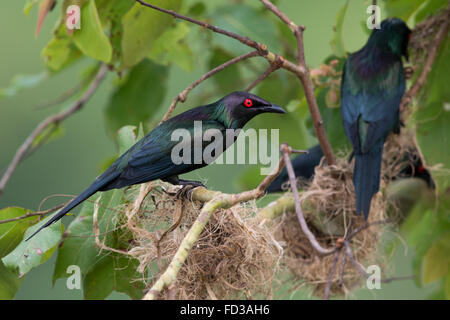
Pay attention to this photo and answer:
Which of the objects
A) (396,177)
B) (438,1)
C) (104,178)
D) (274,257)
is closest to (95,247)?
(104,178)

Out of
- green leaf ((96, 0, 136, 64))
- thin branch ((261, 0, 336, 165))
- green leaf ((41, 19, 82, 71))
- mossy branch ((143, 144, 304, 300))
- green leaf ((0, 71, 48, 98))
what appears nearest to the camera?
mossy branch ((143, 144, 304, 300))

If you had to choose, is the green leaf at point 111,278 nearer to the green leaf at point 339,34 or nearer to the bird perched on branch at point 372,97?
the bird perched on branch at point 372,97

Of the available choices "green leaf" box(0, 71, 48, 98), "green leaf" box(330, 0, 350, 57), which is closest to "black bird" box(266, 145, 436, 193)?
"green leaf" box(330, 0, 350, 57)

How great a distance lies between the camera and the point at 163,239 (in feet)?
6.29

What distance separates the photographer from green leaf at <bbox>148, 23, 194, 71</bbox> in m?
2.64

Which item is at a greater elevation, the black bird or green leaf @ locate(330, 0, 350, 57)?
green leaf @ locate(330, 0, 350, 57)

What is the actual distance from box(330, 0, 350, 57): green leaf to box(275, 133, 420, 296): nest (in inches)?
19.2

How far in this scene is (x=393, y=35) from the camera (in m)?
2.88

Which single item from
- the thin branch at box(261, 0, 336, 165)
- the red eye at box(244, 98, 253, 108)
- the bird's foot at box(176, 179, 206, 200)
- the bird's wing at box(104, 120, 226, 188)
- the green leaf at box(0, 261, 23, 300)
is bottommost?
the green leaf at box(0, 261, 23, 300)

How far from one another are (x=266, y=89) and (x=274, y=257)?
3.96 ft

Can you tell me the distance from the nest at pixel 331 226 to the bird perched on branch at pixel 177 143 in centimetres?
77

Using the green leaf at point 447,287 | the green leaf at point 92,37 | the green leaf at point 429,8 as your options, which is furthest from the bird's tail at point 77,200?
the green leaf at point 429,8

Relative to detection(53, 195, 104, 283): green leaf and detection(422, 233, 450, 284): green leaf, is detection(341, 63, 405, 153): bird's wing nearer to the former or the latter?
detection(422, 233, 450, 284): green leaf

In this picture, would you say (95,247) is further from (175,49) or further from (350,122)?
(350,122)
